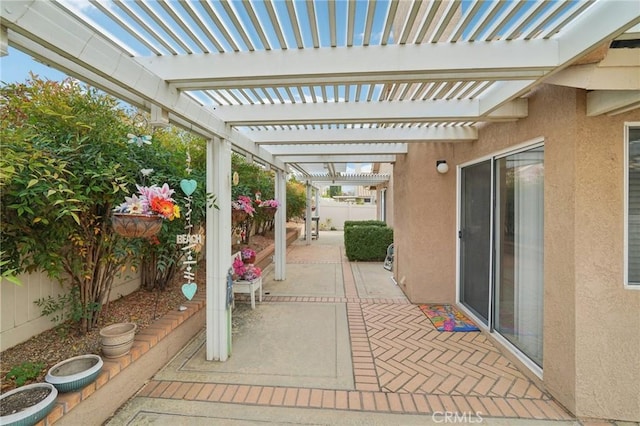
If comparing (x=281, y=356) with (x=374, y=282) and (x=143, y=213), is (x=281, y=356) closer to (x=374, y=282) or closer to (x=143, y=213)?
(x=143, y=213)

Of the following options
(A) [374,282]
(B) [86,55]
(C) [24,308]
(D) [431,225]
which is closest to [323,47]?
(B) [86,55]

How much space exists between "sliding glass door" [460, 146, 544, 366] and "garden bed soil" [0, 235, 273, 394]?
4.24m

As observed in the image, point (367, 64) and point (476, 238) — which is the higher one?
point (367, 64)

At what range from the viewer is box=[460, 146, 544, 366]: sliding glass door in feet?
9.81

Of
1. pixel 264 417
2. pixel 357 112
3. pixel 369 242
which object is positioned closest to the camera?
pixel 264 417

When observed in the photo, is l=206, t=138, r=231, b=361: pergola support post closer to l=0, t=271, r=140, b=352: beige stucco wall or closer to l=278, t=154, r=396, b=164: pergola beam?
l=0, t=271, r=140, b=352: beige stucco wall

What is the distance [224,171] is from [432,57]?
2392mm

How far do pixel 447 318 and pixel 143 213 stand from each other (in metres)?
4.32

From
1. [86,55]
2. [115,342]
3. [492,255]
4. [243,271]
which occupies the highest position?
[86,55]

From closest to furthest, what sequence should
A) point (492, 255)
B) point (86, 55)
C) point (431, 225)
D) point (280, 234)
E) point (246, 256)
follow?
point (86, 55) → point (492, 255) → point (431, 225) → point (246, 256) → point (280, 234)

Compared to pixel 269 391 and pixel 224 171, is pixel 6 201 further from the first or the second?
pixel 269 391

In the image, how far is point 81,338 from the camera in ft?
9.16

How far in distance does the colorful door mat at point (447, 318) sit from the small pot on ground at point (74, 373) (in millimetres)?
3951

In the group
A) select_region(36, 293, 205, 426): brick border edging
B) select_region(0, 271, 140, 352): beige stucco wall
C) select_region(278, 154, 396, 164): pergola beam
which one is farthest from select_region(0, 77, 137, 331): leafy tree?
select_region(278, 154, 396, 164): pergola beam
